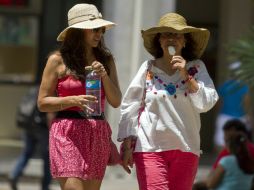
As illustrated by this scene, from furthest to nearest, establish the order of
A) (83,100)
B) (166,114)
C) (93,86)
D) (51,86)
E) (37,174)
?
(37,174)
(166,114)
(51,86)
(93,86)
(83,100)

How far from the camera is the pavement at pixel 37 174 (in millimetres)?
10908

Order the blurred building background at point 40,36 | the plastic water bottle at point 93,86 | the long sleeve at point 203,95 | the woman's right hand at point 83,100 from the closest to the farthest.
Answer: the woman's right hand at point 83,100
the plastic water bottle at point 93,86
the long sleeve at point 203,95
the blurred building background at point 40,36

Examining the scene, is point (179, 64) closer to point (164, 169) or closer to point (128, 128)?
point (128, 128)

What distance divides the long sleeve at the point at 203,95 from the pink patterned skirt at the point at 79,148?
0.59 metres

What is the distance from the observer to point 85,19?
596 cm

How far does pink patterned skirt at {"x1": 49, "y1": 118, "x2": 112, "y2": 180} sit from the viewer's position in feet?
19.4

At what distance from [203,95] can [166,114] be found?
0.26m

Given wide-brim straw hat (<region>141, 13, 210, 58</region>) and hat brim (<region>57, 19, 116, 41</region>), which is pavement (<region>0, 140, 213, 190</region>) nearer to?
wide-brim straw hat (<region>141, 13, 210, 58</region>)

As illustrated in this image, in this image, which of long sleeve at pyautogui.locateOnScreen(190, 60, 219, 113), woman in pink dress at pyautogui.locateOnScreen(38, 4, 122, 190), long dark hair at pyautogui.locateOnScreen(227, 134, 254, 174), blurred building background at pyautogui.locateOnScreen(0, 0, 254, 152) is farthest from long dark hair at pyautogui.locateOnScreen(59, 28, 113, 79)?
blurred building background at pyautogui.locateOnScreen(0, 0, 254, 152)

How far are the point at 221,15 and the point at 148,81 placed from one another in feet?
26.1

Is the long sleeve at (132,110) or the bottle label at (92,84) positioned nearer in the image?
the bottle label at (92,84)

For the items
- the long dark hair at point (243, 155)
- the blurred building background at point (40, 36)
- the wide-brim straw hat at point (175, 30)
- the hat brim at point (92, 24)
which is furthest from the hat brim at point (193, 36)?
the blurred building background at point (40, 36)

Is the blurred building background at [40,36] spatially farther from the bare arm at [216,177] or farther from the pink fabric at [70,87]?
the pink fabric at [70,87]

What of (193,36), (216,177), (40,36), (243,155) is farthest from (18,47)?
(193,36)
